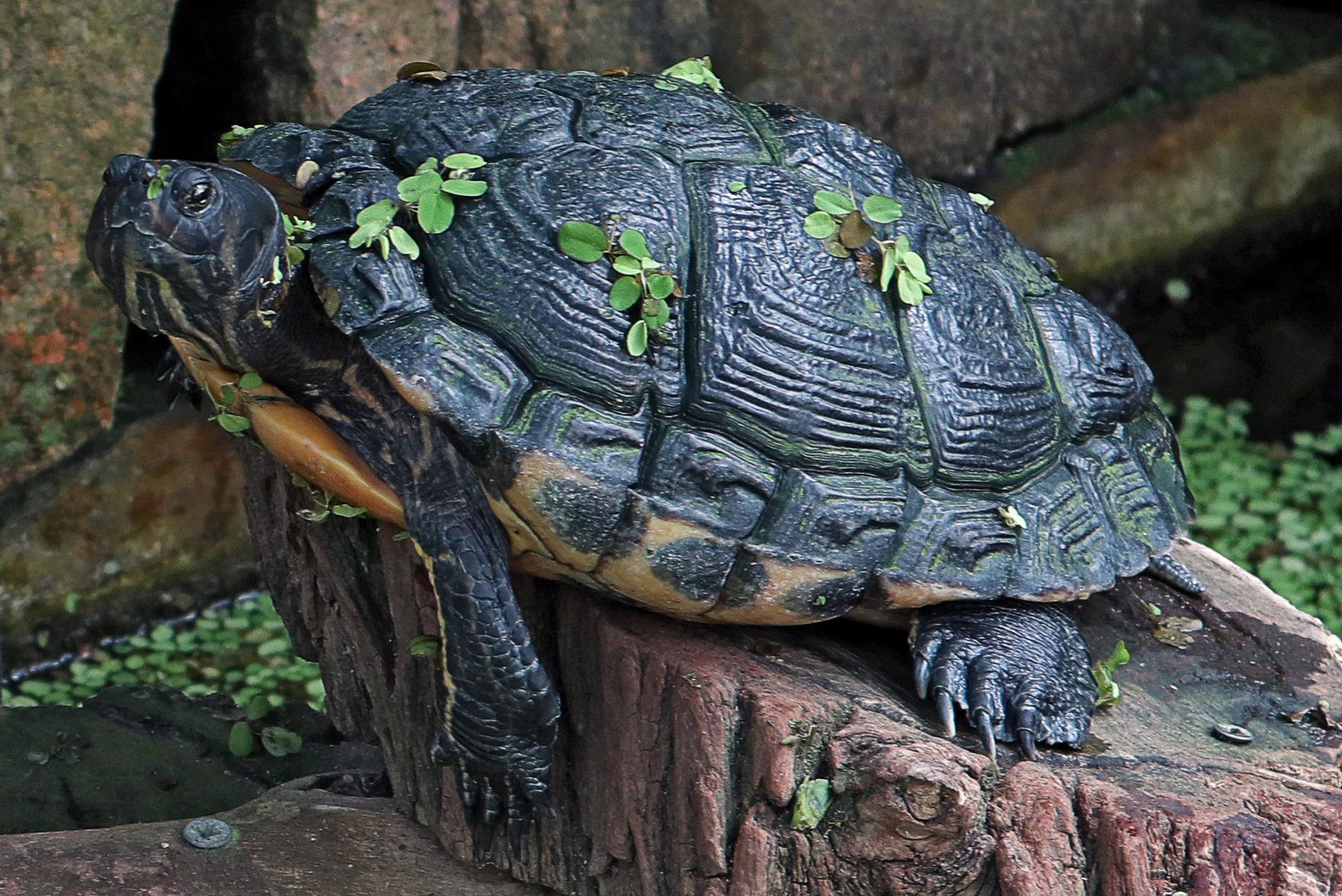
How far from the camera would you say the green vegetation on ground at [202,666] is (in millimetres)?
4066

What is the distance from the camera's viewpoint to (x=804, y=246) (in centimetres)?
237

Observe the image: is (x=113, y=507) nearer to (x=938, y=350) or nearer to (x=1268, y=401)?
(x=938, y=350)

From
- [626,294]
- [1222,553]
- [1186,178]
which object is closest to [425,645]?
[626,294]

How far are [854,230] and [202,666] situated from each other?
9.32ft

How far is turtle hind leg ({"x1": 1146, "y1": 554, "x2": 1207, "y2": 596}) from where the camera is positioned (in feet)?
9.34

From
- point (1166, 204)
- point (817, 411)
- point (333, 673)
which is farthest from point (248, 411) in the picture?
point (1166, 204)

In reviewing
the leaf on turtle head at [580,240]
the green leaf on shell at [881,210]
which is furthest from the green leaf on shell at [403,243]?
the green leaf on shell at [881,210]

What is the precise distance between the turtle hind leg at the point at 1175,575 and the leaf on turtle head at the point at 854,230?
103cm

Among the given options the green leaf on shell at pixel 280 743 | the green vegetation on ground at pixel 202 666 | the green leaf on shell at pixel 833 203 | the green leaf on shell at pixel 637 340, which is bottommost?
the green vegetation on ground at pixel 202 666

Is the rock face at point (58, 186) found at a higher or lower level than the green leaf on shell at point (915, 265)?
lower

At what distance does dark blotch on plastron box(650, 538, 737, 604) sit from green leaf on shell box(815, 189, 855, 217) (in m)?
0.64

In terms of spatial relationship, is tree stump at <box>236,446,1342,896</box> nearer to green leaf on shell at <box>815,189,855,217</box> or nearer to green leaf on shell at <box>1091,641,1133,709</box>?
green leaf on shell at <box>1091,641,1133,709</box>

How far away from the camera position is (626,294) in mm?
2258

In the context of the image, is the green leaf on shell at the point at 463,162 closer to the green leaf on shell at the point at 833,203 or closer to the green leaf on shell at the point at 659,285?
the green leaf on shell at the point at 659,285
